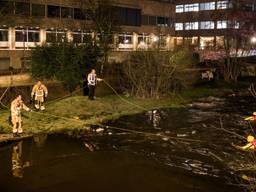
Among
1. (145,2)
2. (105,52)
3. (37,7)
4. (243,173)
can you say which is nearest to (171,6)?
(145,2)

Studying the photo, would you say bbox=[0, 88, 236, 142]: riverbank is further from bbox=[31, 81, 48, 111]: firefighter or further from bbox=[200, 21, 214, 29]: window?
bbox=[200, 21, 214, 29]: window

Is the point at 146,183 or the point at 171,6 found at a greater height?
the point at 171,6

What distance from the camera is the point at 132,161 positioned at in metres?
13.6

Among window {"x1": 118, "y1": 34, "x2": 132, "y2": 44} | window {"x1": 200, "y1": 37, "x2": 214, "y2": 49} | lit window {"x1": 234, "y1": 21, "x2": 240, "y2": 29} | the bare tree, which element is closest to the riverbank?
the bare tree

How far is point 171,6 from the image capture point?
189 ft

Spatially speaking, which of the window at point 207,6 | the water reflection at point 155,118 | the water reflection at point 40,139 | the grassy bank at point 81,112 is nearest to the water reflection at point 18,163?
the water reflection at point 40,139

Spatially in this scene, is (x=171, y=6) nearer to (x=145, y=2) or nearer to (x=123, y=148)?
(x=145, y=2)

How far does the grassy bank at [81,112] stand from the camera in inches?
699

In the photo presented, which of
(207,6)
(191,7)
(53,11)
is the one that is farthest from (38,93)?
(191,7)

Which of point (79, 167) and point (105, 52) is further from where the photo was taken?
point (105, 52)

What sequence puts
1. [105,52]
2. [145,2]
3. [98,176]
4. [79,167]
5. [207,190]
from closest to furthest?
[207,190], [98,176], [79,167], [105,52], [145,2]

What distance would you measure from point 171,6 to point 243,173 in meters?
47.7

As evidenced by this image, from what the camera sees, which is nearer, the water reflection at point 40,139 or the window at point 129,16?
→ the water reflection at point 40,139

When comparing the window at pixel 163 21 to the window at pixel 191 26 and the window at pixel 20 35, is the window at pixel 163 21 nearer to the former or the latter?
the window at pixel 191 26
